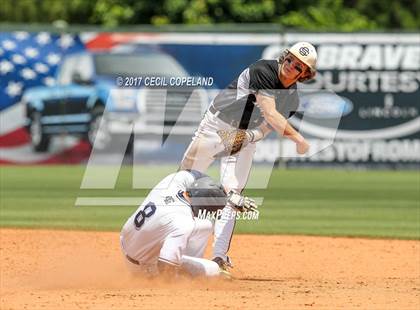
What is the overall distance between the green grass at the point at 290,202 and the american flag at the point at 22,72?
0.86 m

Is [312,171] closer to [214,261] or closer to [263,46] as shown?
[263,46]

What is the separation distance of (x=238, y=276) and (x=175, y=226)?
5.26 feet

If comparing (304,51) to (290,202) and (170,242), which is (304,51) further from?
(290,202)

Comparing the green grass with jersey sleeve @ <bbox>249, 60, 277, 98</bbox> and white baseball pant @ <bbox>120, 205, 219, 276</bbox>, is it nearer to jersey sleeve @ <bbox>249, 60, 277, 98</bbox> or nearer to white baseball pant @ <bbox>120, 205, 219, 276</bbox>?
jersey sleeve @ <bbox>249, 60, 277, 98</bbox>

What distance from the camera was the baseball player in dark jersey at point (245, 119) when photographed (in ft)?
30.0

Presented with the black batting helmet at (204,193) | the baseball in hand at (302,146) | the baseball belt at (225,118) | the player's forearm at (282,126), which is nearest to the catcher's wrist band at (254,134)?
the player's forearm at (282,126)

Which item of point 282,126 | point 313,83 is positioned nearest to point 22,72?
point 313,83

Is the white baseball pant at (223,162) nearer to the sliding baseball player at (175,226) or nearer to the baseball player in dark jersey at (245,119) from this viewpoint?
the baseball player in dark jersey at (245,119)

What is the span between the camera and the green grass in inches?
550

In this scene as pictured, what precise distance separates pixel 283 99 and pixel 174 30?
43.1ft

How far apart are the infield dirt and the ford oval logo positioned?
28.4 ft

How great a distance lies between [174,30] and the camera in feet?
73.8

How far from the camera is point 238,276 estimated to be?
970 centimetres

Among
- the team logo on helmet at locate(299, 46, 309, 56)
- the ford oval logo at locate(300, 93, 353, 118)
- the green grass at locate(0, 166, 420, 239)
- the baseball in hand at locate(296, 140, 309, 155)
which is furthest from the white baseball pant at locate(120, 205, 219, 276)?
the ford oval logo at locate(300, 93, 353, 118)
